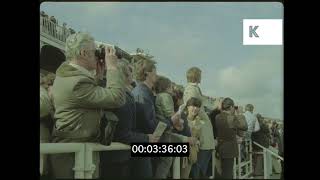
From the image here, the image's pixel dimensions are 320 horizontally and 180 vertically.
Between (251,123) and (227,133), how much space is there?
0.68 feet

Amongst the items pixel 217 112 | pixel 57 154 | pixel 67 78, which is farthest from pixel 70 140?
pixel 217 112

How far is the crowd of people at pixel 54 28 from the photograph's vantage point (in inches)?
132

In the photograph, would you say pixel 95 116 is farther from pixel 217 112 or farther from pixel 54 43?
pixel 217 112

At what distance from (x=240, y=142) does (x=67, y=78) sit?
1.46 metres

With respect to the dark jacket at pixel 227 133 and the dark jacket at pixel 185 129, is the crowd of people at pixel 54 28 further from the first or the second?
the dark jacket at pixel 227 133

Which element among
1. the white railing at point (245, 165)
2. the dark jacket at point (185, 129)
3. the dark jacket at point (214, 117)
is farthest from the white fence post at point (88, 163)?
the white railing at point (245, 165)

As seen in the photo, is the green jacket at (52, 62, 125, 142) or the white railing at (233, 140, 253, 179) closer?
the green jacket at (52, 62, 125, 142)

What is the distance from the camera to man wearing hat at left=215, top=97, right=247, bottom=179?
11.1 ft

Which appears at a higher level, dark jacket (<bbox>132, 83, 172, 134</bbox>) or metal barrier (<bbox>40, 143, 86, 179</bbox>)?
dark jacket (<bbox>132, 83, 172, 134</bbox>)

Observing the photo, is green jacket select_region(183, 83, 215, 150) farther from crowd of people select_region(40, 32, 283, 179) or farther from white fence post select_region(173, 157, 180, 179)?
white fence post select_region(173, 157, 180, 179)

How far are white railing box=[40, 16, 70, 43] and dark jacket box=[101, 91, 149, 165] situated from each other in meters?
0.67
